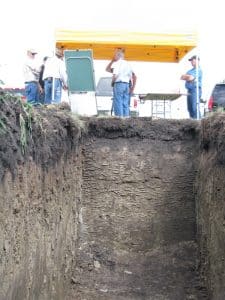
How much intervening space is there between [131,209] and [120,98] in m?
2.48

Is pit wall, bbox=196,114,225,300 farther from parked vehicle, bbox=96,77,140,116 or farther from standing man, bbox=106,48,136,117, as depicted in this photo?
parked vehicle, bbox=96,77,140,116

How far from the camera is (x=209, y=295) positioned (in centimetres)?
950

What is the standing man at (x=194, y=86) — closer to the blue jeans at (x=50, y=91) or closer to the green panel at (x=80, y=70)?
the green panel at (x=80, y=70)

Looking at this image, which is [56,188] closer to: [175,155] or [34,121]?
[34,121]

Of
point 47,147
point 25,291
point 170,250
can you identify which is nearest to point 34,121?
point 47,147

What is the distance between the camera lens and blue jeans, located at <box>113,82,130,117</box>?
39.8ft

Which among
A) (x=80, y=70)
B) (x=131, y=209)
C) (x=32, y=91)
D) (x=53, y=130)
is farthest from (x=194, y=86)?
(x=53, y=130)

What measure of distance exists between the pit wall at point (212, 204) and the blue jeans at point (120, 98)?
7.27 feet

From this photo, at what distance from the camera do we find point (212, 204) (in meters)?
9.27

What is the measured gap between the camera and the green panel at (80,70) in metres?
11.5

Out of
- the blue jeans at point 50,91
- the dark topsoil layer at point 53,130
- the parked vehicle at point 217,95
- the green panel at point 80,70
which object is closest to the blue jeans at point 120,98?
the green panel at point 80,70

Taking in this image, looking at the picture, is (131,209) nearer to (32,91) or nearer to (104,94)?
(32,91)

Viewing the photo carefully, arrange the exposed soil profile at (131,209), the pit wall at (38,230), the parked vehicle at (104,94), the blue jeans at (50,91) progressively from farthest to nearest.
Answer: the parked vehicle at (104,94)
the blue jeans at (50,91)
the exposed soil profile at (131,209)
the pit wall at (38,230)

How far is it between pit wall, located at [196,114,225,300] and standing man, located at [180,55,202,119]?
1.96 metres
